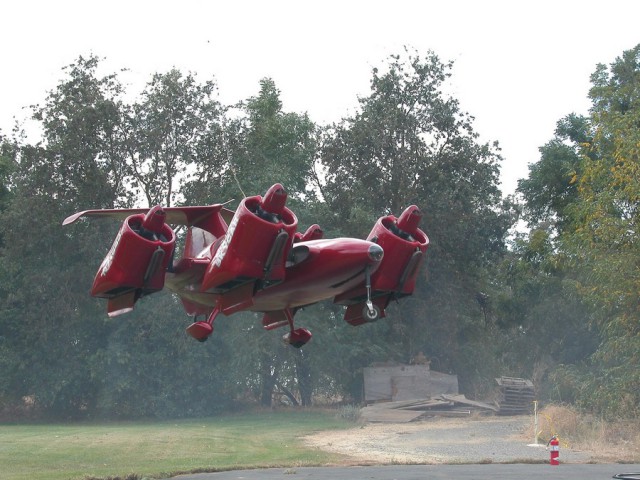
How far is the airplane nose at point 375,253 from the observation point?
1202 centimetres

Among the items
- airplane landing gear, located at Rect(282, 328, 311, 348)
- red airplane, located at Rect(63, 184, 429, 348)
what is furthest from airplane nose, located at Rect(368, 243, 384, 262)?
airplane landing gear, located at Rect(282, 328, 311, 348)

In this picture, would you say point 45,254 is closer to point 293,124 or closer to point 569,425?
point 293,124

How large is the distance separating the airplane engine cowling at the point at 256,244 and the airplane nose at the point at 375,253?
1.08 metres

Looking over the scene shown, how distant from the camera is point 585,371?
1650 inches

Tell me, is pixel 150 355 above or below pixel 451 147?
below

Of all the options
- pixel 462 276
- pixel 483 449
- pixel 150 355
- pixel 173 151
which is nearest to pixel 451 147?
pixel 462 276

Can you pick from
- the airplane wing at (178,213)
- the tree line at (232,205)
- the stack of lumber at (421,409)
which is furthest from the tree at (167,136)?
the airplane wing at (178,213)

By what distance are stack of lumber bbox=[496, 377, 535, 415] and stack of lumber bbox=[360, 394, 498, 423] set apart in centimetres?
49

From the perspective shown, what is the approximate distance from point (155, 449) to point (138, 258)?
689 inches

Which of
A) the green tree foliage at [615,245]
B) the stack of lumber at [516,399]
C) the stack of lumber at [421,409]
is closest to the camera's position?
the green tree foliage at [615,245]

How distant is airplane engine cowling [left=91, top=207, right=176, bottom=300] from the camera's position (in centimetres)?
1195

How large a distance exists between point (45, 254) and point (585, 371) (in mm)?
26709

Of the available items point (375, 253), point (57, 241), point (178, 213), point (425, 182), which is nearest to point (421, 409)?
point (425, 182)

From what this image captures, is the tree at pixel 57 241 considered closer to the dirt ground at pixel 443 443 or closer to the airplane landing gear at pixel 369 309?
the dirt ground at pixel 443 443
